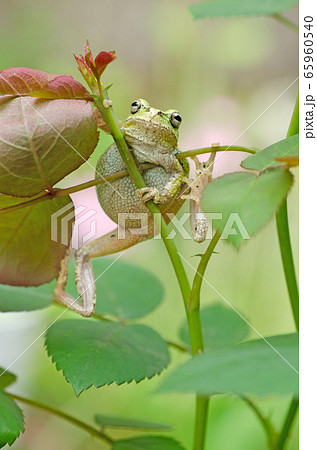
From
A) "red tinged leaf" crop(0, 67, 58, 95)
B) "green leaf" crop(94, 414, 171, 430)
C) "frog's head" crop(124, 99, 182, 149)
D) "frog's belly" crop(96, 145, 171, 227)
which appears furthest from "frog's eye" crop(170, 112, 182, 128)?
"green leaf" crop(94, 414, 171, 430)

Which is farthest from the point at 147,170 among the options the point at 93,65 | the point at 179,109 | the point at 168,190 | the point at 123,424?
the point at 179,109

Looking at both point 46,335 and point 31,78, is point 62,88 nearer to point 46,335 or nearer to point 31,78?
point 31,78

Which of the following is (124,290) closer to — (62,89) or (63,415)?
(63,415)

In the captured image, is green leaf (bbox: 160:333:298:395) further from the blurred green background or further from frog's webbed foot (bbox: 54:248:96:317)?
the blurred green background

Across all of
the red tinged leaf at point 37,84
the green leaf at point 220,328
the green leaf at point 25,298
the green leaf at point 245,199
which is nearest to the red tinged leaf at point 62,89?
the red tinged leaf at point 37,84

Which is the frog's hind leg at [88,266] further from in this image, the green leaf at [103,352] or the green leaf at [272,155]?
the green leaf at [272,155]
